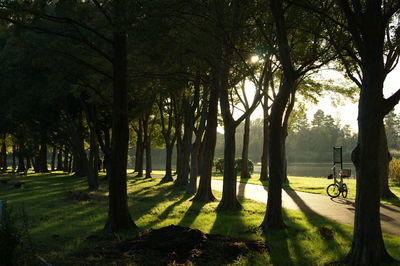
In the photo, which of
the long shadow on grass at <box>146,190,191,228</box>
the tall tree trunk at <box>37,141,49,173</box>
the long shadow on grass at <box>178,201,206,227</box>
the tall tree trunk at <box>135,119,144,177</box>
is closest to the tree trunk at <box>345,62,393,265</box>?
the long shadow on grass at <box>178,201,206,227</box>

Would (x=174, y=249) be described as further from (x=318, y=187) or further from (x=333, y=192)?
(x=318, y=187)

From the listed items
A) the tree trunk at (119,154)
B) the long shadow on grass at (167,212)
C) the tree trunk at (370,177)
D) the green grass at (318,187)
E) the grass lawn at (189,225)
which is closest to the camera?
the tree trunk at (370,177)

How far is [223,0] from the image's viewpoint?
12.6 metres

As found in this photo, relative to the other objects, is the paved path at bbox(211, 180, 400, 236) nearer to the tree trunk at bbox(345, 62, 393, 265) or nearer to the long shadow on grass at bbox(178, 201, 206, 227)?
the long shadow on grass at bbox(178, 201, 206, 227)

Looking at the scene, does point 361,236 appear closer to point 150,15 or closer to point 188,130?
point 150,15

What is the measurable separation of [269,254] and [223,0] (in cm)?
732

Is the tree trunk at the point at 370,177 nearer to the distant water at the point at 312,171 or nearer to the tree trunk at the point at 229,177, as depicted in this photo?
the tree trunk at the point at 229,177

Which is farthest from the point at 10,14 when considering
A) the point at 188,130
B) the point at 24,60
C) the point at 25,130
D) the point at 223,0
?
the point at 25,130

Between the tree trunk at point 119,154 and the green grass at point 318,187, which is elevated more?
the tree trunk at point 119,154

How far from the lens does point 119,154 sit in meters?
12.2

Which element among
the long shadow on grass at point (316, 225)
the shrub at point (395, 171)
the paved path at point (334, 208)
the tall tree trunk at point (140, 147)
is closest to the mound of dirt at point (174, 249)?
the long shadow on grass at point (316, 225)

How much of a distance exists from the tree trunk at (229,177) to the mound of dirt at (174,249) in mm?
6701

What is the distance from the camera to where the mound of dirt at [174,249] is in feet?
27.2

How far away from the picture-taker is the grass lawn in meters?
9.00
